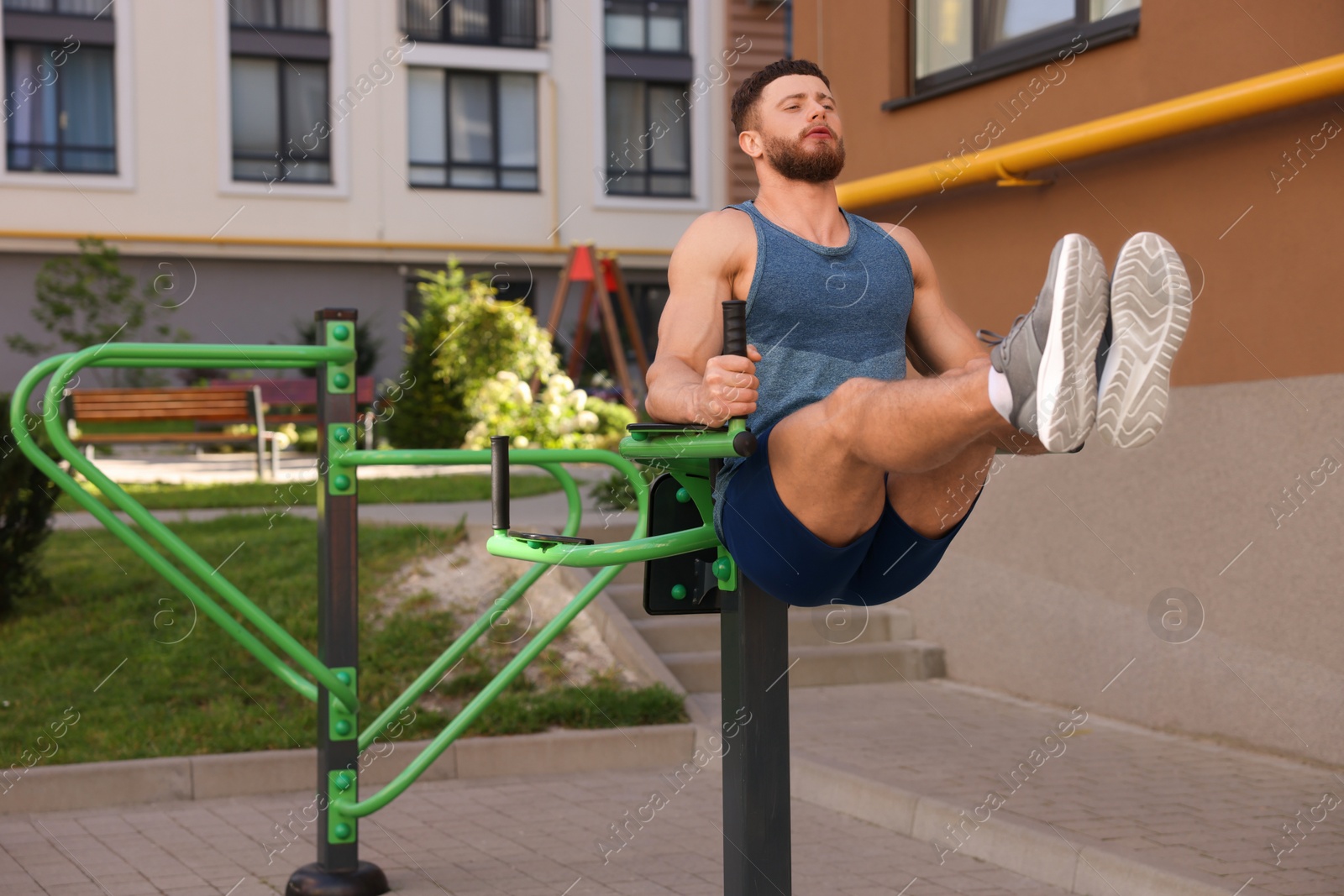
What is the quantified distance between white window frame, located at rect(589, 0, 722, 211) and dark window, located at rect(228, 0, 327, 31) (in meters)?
4.49

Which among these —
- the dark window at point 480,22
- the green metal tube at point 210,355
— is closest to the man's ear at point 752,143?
the green metal tube at point 210,355

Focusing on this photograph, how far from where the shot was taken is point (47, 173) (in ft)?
73.6

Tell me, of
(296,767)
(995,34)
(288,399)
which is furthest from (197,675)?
(288,399)

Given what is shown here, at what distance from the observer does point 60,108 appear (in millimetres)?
22953

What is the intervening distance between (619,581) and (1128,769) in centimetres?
327

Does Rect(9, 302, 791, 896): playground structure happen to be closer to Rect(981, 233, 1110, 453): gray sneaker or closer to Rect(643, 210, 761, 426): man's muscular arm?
Rect(643, 210, 761, 426): man's muscular arm

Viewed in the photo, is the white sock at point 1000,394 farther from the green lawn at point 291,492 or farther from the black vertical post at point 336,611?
the green lawn at point 291,492

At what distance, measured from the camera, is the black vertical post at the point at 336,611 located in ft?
15.2

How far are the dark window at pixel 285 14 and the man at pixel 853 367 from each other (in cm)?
2193

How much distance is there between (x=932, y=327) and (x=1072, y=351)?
3.41 feet

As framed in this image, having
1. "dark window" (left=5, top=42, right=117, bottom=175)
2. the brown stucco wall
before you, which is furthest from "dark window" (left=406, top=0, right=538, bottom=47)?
the brown stucco wall

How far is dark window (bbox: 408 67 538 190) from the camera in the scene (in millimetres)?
24500

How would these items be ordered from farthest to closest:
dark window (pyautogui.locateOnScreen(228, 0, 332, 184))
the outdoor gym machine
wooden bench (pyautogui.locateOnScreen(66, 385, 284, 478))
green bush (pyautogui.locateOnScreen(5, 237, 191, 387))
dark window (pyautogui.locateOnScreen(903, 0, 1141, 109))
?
dark window (pyautogui.locateOnScreen(228, 0, 332, 184))
green bush (pyautogui.locateOnScreen(5, 237, 191, 387))
wooden bench (pyautogui.locateOnScreen(66, 385, 284, 478))
dark window (pyautogui.locateOnScreen(903, 0, 1141, 109))
the outdoor gym machine

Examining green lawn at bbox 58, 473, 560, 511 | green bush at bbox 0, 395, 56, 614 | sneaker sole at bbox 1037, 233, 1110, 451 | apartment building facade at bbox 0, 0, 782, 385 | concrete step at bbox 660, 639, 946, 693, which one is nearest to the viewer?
sneaker sole at bbox 1037, 233, 1110, 451
